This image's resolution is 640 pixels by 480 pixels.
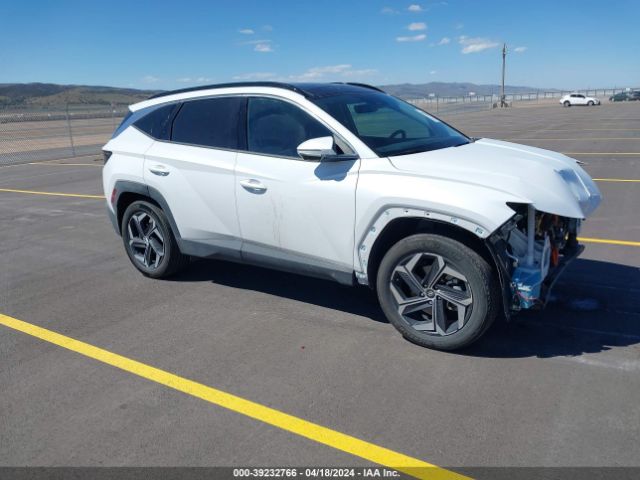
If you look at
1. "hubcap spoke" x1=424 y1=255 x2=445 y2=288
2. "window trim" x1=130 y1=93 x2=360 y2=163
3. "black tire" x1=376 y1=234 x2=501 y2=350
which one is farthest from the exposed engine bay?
"window trim" x1=130 y1=93 x2=360 y2=163

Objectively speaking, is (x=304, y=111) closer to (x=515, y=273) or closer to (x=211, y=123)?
(x=211, y=123)

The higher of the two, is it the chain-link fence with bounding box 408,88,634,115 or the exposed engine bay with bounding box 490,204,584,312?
the chain-link fence with bounding box 408,88,634,115

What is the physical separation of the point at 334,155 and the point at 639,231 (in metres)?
4.61

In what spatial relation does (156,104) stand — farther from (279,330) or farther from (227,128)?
(279,330)

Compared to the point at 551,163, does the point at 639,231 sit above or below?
below

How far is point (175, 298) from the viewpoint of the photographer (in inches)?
198

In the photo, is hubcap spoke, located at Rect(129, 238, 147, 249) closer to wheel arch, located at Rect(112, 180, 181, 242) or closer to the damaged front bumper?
wheel arch, located at Rect(112, 180, 181, 242)

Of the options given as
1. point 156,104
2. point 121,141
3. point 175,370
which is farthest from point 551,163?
point 121,141

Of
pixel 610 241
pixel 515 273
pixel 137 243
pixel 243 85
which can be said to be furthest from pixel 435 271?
pixel 610 241

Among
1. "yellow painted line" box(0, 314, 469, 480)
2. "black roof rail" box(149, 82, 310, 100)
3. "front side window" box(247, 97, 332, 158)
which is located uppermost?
"black roof rail" box(149, 82, 310, 100)

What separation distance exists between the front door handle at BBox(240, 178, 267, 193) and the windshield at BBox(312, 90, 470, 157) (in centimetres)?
76

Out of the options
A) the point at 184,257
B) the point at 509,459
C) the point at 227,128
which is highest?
the point at 227,128

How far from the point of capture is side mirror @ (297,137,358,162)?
3785 mm

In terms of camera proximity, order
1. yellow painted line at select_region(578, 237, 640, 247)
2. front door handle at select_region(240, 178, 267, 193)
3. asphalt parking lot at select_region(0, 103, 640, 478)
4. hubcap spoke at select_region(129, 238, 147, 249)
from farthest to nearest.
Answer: yellow painted line at select_region(578, 237, 640, 247) → hubcap spoke at select_region(129, 238, 147, 249) → front door handle at select_region(240, 178, 267, 193) → asphalt parking lot at select_region(0, 103, 640, 478)
